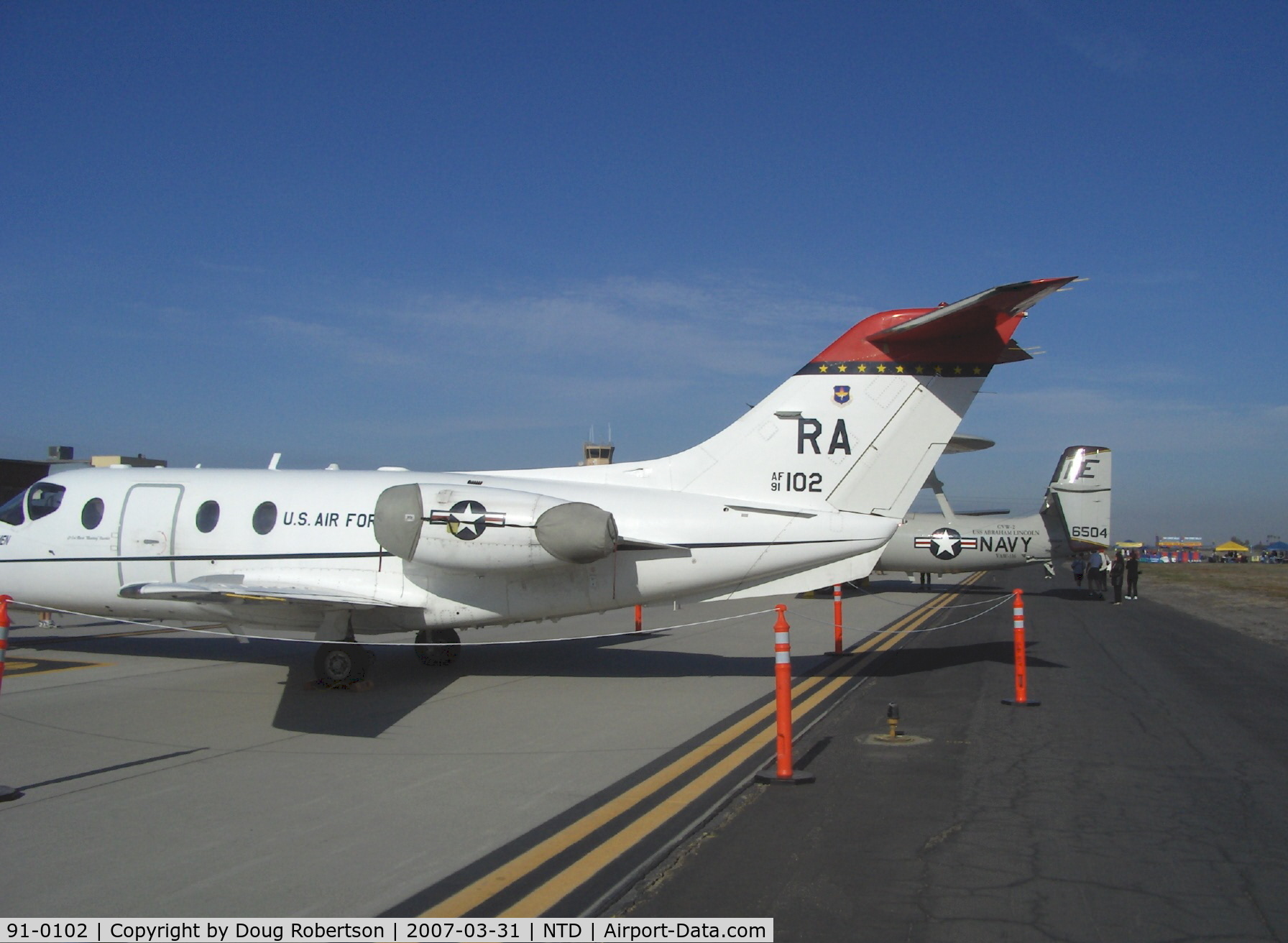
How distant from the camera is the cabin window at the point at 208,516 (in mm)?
11836

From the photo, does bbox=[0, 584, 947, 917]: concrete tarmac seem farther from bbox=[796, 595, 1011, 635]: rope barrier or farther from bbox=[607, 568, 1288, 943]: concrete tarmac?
bbox=[796, 595, 1011, 635]: rope barrier

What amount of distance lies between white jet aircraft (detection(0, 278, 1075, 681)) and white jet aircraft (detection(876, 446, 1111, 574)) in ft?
60.5

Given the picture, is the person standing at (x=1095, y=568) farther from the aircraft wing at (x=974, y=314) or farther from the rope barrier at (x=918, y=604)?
the aircraft wing at (x=974, y=314)

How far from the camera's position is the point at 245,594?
9.85 m

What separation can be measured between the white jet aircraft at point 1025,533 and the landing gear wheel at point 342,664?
67.7 ft

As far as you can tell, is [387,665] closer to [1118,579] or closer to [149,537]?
[149,537]

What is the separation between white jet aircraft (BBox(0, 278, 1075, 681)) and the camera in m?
10.4

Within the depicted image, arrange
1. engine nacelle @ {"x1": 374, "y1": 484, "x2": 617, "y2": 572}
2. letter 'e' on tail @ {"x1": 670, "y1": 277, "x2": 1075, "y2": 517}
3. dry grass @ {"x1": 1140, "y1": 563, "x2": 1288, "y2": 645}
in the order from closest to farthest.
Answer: engine nacelle @ {"x1": 374, "y1": 484, "x2": 617, "y2": 572} → letter 'e' on tail @ {"x1": 670, "y1": 277, "x2": 1075, "y2": 517} → dry grass @ {"x1": 1140, "y1": 563, "x2": 1288, "y2": 645}

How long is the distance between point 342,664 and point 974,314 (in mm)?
8430

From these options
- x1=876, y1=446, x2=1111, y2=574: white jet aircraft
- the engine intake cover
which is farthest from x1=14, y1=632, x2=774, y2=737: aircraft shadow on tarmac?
x1=876, y1=446, x2=1111, y2=574: white jet aircraft

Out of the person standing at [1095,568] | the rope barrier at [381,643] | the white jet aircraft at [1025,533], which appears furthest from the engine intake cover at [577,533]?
the person standing at [1095,568]

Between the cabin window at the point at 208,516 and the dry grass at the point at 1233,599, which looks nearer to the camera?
the cabin window at the point at 208,516

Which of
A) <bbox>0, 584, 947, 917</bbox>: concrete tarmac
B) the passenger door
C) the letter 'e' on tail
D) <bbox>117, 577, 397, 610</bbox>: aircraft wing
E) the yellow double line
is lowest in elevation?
<bbox>0, 584, 947, 917</bbox>: concrete tarmac
